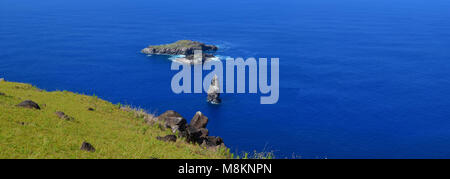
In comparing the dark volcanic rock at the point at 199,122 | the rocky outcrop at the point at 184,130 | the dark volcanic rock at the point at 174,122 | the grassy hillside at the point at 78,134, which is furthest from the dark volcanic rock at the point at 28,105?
the dark volcanic rock at the point at 199,122

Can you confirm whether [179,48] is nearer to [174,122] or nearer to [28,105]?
[174,122]

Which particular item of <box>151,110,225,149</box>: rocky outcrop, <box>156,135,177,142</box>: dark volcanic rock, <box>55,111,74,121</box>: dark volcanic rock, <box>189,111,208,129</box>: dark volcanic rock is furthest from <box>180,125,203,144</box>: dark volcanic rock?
<box>55,111,74,121</box>: dark volcanic rock

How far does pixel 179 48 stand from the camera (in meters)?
170

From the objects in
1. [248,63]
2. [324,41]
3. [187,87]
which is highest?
[324,41]

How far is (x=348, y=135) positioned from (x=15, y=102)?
81.4m

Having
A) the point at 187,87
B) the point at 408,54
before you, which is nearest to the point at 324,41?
the point at 408,54

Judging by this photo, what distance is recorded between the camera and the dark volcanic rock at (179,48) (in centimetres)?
16912

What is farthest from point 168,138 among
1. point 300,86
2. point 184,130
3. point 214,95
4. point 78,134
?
point 300,86

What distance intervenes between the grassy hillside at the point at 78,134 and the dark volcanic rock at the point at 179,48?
132397mm

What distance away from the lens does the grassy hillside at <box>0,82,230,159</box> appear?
22.7m


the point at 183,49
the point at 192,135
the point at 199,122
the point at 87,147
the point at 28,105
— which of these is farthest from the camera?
the point at 183,49

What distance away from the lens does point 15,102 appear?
3219 cm

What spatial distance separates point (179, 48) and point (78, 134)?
5697 inches
